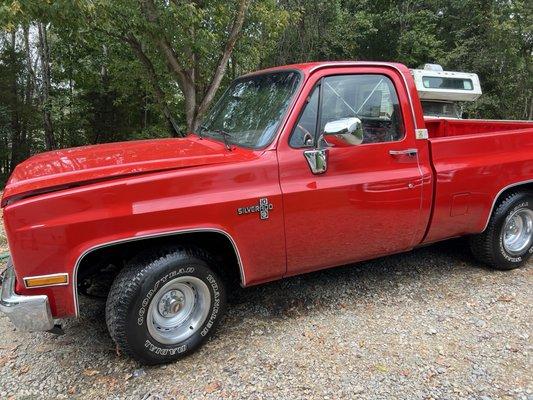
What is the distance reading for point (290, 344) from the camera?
10.4 ft

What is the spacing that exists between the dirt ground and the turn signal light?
719 mm

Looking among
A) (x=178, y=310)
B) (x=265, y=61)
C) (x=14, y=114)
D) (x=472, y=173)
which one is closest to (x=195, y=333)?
(x=178, y=310)

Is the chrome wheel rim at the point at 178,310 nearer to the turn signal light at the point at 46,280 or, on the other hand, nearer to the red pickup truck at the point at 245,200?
the red pickup truck at the point at 245,200

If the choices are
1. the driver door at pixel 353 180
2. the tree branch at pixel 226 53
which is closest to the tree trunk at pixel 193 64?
the tree branch at pixel 226 53

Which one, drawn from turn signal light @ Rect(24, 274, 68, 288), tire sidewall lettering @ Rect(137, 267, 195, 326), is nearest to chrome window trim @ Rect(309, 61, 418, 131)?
tire sidewall lettering @ Rect(137, 267, 195, 326)

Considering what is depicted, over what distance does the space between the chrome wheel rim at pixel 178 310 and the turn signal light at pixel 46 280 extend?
56 cm

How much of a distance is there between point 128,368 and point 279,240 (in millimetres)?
1314

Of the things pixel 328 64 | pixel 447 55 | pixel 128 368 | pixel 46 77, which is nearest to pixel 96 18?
pixel 328 64

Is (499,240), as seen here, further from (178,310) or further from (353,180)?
(178,310)

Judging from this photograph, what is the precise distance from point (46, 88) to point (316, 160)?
13.3 m

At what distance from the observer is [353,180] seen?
334cm

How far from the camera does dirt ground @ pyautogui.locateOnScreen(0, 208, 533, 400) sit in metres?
2.77

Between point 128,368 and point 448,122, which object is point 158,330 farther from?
point 448,122

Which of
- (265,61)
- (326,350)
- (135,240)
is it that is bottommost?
(326,350)
